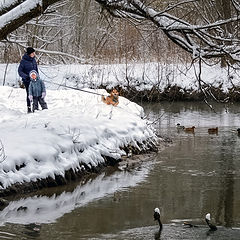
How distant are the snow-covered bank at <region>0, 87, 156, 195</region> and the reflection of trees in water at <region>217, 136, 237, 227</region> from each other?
1903 millimetres

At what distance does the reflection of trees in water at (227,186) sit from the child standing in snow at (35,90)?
4.86 metres

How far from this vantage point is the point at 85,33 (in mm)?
38062

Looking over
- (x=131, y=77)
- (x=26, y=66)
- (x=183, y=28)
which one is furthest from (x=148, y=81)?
(x=183, y=28)

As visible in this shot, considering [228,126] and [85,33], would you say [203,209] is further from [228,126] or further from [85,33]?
[85,33]

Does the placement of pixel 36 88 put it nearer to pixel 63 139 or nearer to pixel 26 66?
pixel 26 66

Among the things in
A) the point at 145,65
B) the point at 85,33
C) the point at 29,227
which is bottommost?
the point at 29,227

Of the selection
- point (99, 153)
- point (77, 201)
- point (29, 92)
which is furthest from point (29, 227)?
point (29, 92)

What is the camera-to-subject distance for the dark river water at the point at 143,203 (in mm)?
7578

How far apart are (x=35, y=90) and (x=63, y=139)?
465 centimetres

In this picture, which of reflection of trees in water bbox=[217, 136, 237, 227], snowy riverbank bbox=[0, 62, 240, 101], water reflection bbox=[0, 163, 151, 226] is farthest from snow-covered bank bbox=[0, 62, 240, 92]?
water reflection bbox=[0, 163, 151, 226]

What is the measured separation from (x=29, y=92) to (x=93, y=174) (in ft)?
16.3

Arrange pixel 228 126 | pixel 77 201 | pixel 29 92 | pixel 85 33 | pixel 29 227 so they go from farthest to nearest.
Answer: pixel 85 33, pixel 228 126, pixel 29 92, pixel 77 201, pixel 29 227

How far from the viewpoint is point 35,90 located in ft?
50.7

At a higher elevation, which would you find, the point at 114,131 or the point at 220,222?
the point at 114,131
